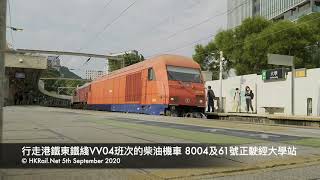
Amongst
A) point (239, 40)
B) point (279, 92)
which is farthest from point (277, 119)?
point (239, 40)

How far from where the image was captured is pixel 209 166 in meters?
7.27

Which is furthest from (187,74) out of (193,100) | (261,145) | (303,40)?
(303,40)

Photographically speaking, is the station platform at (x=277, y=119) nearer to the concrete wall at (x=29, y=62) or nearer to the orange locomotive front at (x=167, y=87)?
the orange locomotive front at (x=167, y=87)

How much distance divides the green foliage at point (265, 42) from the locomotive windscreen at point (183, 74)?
2631 centimetres

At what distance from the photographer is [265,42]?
5169 cm

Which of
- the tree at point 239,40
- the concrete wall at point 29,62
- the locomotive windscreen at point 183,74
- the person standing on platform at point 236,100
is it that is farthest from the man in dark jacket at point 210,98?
the concrete wall at point 29,62

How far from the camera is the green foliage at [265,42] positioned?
169ft

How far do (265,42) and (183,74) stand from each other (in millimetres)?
27954

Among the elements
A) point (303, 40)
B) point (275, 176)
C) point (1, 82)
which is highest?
point (303, 40)

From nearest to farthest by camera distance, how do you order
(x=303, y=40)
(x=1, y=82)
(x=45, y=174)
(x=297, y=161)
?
(x=1, y=82)
(x=45, y=174)
(x=297, y=161)
(x=303, y=40)

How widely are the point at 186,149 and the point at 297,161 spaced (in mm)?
1959

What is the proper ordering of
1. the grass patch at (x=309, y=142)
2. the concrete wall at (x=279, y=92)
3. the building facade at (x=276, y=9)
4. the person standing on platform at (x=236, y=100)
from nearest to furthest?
the grass patch at (x=309, y=142), the concrete wall at (x=279, y=92), the person standing on platform at (x=236, y=100), the building facade at (x=276, y=9)

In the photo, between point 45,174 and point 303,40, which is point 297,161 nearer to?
point 45,174

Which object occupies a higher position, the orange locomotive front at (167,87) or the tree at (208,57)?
the tree at (208,57)
